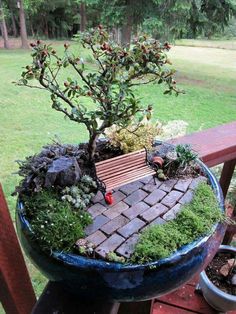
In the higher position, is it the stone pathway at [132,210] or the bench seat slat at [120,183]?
the bench seat slat at [120,183]

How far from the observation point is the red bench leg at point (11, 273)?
579mm

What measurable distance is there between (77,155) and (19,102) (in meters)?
2.41

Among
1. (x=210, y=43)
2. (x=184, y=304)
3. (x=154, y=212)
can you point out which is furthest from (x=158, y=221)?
(x=210, y=43)

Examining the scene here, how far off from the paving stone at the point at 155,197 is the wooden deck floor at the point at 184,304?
0.58 m

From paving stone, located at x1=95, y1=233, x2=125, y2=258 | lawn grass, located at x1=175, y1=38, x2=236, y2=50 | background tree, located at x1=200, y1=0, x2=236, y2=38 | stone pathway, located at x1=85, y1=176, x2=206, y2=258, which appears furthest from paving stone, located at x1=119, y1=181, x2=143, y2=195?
lawn grass, located at x1=175, y1=38, x2=236, y2=50

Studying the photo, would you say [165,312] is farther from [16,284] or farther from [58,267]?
[58,267]

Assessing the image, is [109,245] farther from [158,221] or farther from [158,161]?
[158,161]

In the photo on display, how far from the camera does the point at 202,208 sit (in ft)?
1.60

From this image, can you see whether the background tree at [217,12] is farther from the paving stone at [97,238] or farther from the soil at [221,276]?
the paving stone at [97,238]

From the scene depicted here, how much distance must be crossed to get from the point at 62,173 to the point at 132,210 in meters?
0.12

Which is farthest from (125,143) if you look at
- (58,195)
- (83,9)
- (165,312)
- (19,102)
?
(83,9)

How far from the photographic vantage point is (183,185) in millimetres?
545

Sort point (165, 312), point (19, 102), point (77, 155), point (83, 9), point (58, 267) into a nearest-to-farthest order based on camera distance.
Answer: point (58, 267), point (77, 155), point (165, 312), point (19, 102), point (83, 9)

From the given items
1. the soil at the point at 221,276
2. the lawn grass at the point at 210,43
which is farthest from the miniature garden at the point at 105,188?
the lawn grass at the point at 210,43
